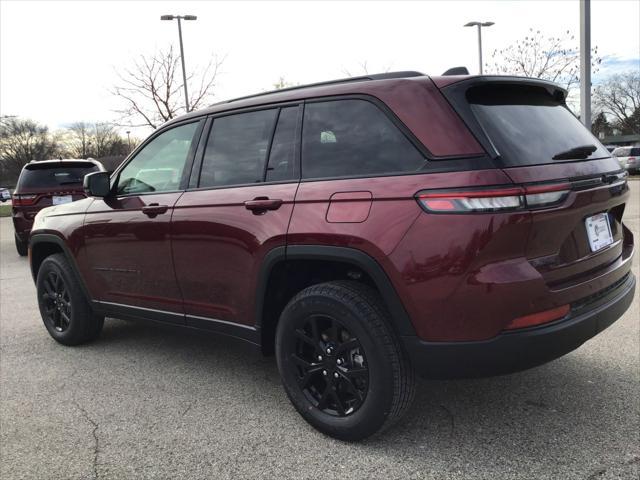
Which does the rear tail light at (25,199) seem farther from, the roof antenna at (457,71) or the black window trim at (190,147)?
the roof antenna at (457,71)

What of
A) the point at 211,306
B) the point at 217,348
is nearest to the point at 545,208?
the point at 211,306

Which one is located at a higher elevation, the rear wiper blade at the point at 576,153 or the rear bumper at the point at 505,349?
the rear wiper blade at the point at 576,153

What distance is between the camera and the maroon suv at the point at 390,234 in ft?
7.52

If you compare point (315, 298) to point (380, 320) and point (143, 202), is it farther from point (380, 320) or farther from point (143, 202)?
point (143, 202)

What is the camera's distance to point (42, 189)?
9.45m

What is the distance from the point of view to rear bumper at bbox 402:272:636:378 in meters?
2.31

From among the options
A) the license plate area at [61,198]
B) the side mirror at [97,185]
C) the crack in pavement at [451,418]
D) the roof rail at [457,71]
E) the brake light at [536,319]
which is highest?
the roof rail at [457,71]

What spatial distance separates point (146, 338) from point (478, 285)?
10.8ft

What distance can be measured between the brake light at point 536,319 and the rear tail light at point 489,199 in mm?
453

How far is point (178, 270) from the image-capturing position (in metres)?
3.42

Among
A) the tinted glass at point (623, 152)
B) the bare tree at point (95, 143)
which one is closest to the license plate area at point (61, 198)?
the tinted glass at point (623, 152)

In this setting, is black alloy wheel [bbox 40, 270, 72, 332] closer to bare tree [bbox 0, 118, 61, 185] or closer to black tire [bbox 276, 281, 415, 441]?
black tire [bbox 276, 281, 415, 441]

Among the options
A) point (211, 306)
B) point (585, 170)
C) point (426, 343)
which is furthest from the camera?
point (211, 306)

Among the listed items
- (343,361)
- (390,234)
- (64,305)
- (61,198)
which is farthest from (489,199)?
(61,198)
